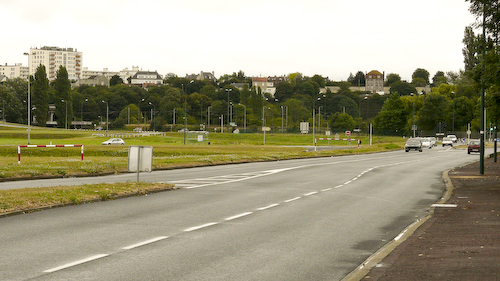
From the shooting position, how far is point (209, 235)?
10352 mm

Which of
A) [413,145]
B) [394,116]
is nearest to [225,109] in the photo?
[394,116]

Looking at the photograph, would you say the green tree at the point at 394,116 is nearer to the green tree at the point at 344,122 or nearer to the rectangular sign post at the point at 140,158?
the green tree at the point at 344,122

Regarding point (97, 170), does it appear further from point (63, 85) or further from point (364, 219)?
point (63, 85)

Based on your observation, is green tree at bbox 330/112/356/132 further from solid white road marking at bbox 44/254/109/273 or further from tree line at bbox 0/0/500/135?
solid white road marking at bbox 44/254/109/273

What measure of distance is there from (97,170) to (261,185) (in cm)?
916

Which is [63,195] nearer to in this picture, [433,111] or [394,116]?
[433,111]

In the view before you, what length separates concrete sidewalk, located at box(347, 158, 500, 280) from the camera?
724 cm

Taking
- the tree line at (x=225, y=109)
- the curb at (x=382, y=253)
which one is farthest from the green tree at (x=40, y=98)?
the curb at (x=382, y=253)

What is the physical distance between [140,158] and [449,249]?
11860 millimetres

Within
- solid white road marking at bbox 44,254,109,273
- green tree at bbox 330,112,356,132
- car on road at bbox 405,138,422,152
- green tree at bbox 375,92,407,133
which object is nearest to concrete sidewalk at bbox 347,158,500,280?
solid white road marking at bbox 44,254,109,273

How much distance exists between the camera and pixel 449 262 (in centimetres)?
791

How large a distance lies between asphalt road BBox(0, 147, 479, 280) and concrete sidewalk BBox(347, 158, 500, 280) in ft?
1.74

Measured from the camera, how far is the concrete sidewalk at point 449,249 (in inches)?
285

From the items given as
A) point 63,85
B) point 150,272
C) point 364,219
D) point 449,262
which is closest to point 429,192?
point 364,219
